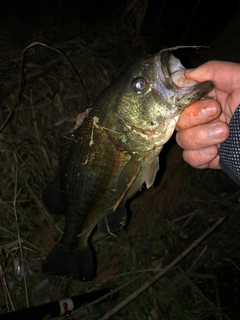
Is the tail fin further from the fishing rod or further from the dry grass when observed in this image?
the dry grass

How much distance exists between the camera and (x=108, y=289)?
368 cm

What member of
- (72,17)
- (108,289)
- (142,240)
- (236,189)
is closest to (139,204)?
(142,240)

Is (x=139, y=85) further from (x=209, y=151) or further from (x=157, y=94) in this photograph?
(x=209, y=151)

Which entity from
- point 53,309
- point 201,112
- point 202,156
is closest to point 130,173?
point 202,156

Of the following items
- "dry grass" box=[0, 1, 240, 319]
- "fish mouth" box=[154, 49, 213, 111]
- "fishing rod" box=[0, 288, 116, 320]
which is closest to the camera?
"fish mouth" box=[154, 49, 213, 111]

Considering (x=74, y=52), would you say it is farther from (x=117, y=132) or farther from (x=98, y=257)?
(x=98, y=257)

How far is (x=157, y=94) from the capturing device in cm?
199

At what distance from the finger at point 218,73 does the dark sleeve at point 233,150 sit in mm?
245

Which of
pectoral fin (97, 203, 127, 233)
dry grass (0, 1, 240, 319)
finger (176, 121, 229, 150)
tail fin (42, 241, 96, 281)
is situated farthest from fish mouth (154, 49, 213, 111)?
dry grass (0, 1, 240, 319)

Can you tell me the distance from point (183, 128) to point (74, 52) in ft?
9.72

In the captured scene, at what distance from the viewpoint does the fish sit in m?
1.98

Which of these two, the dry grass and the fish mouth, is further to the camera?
the dry grass

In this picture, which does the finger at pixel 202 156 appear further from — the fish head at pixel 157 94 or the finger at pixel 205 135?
the fish head at pixel 157 94

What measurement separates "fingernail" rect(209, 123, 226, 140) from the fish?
28 centimetres
